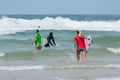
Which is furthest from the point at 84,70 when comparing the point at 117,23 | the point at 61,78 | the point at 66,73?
the point at 117,23

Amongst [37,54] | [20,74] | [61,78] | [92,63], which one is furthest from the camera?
[37,54]

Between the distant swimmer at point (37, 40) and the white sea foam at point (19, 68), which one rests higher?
the distant swimmer at point (37, 40)

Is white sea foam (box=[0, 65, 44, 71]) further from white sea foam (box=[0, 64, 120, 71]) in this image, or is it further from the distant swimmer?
the distant swimmer

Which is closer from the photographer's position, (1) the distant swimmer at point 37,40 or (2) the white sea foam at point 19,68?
(2) the white sea foam at point 19,68

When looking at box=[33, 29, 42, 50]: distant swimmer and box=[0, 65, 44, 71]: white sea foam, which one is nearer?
box=[0, 65, 44, 71]: white sea foam

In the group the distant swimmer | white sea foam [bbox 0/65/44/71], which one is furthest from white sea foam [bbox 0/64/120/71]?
the distant swimmer

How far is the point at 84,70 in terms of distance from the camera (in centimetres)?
1738

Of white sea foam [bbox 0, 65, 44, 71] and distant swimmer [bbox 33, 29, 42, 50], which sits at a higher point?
distant swimmer [bbox 33, 29, 42, 50]

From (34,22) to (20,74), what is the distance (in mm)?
51780

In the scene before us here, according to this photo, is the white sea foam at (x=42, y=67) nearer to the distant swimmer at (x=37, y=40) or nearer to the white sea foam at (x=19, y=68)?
the white sea foam at (x=19, y=68)

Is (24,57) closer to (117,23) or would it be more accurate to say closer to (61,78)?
(61,78)

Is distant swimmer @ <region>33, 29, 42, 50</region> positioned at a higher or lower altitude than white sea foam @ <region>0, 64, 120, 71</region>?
higher

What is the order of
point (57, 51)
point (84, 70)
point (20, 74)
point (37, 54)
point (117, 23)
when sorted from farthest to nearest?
point (117, 23) < point (57, 51) < point (37, 54) < point (84, 70) < point (20, 74)

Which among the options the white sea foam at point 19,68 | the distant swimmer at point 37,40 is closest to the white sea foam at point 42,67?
the white sea foam at point 19,68
